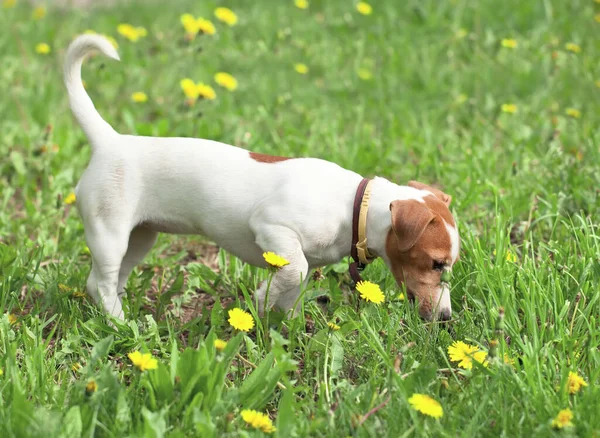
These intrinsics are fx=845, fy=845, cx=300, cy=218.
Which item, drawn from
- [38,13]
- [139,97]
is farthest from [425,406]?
[38,13]

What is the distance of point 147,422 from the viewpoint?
8.04 ft

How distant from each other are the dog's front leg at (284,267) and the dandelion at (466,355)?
2.00ft

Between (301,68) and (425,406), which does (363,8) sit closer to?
(301,68)

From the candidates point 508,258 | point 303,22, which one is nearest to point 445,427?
point 508,258

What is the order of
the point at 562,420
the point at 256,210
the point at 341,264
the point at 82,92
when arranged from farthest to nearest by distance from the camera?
the point at 341,264 < the point at 82,92 < the point at 256,210 < the point at 562,420

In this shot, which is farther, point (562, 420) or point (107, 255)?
point (107, 255)

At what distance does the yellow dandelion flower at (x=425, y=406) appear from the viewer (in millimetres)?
2445

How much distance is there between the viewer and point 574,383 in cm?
266

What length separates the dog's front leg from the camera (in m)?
3.19

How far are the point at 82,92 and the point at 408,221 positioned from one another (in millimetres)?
1499

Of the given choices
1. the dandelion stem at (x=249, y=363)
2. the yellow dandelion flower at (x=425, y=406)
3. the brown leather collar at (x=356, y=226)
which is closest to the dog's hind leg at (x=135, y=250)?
the dandelion stem at (x=249, y=363)

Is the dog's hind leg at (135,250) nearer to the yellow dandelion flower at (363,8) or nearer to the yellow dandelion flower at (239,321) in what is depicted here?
the yellow dandelion flower at (239,321)

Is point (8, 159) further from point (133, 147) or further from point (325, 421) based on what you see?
point (325, 421)

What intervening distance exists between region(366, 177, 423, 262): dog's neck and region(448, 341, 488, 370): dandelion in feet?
1.81
